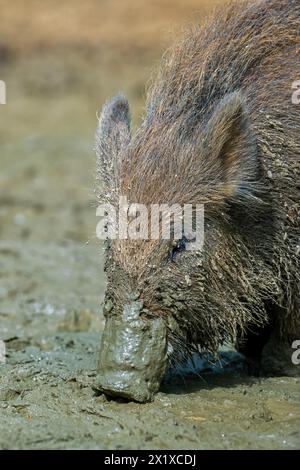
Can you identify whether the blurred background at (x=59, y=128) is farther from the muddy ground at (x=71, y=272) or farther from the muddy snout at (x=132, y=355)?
the muddy snout at (x=132, y=355)

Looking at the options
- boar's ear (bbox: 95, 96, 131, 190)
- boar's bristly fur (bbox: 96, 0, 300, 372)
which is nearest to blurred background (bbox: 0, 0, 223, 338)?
boar's ear (bbox: 95, 96, 131, 190)

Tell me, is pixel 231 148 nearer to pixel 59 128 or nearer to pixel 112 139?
pixel 112 139

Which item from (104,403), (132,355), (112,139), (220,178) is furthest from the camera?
(112,139)

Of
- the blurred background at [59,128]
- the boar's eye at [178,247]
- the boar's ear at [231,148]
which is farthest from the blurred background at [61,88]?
the boar's eye at [178,247]

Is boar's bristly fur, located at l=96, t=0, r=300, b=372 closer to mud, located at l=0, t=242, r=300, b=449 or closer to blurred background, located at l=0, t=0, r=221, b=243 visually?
mud, located at l=0, t=242, r=300, b=449

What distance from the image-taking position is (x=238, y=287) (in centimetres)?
623

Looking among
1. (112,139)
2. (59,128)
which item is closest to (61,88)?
(59,128)

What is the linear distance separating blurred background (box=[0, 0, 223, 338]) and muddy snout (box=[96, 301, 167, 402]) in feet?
3.79

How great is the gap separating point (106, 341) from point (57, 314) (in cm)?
301

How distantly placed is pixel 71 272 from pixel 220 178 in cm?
406

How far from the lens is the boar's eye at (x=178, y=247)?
5.96 m

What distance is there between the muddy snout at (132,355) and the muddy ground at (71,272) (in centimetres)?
14

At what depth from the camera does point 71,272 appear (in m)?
9.97
